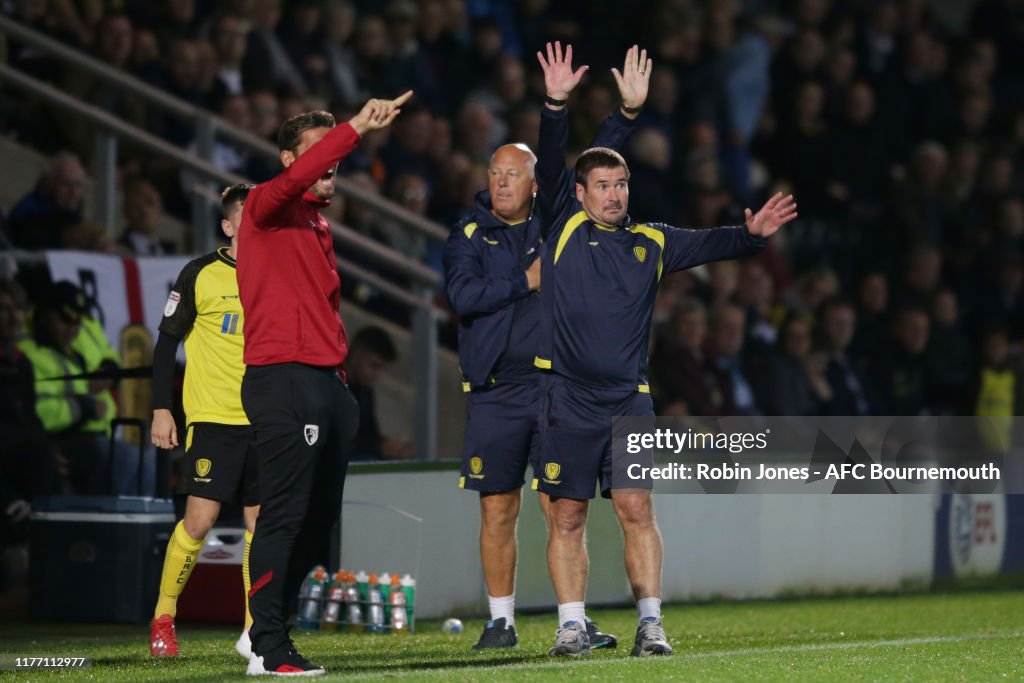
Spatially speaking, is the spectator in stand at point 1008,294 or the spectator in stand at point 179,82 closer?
the spectator in stand at point 179,82

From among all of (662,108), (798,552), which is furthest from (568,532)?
(662,108)

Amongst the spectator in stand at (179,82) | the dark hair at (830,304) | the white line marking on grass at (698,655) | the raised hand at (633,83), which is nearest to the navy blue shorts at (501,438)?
the white line marking on grass at (698,655)

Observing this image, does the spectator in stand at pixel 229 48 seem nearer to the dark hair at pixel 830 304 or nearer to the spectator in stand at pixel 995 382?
the dark hair at pixel 830 304

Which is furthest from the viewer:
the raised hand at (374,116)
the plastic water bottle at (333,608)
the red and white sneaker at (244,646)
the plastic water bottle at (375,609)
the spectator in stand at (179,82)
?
the spectator in stand at (179,82)

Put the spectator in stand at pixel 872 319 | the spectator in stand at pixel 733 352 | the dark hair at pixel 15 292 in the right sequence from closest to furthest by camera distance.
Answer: the dark hair at pixel 15 292 < the spectator in stand at pixel 733 352 < the spectator in stand at pixel 872 319

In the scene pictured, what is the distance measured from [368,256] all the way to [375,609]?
2471 millimetres

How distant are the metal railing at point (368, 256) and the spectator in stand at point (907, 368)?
4.62 m

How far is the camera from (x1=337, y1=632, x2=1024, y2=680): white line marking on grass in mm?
6355

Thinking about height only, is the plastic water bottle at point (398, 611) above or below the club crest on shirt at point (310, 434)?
below

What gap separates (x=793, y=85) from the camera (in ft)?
53.4

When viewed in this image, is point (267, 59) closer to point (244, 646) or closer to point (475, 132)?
point (475, 132)

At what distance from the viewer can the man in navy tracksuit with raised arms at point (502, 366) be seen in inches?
292

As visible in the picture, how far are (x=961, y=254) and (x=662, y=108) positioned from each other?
2.82 meters

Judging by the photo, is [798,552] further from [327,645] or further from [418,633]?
[327,645]
